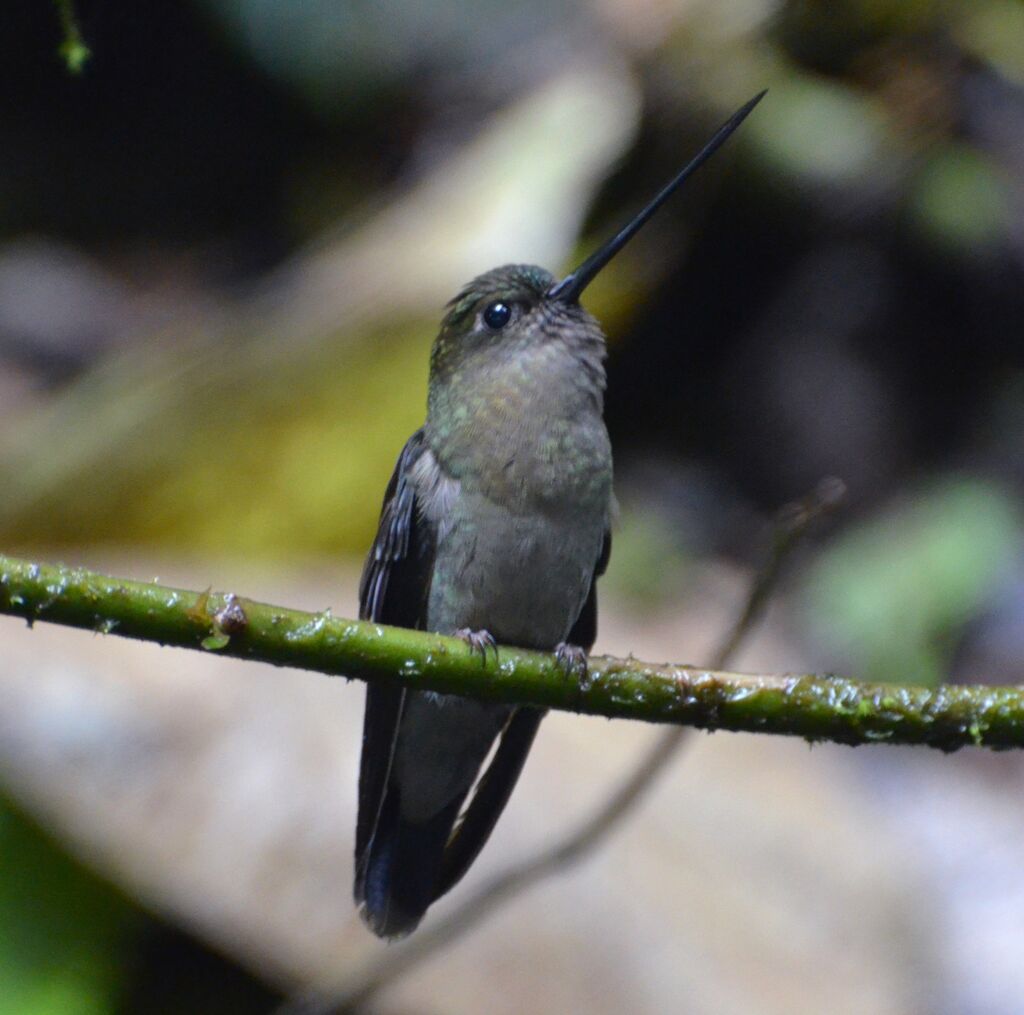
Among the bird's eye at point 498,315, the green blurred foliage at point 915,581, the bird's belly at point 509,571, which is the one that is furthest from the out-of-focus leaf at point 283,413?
the bird's belly at point 509,571

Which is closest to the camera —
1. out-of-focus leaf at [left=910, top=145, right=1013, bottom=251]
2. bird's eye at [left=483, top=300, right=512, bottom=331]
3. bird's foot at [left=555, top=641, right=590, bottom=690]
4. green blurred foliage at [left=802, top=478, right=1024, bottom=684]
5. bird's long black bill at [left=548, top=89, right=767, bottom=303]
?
bird's long black bill at [left=548, top=89, right=767, bottom=303]

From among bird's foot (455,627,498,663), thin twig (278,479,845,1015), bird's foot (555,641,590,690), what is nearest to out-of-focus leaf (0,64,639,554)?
thin twig (278,479,845,1015)

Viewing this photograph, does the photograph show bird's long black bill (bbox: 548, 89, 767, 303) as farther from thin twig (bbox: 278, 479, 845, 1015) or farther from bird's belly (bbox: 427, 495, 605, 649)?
thin twig (bbox: 278, 479, 845, 1015)

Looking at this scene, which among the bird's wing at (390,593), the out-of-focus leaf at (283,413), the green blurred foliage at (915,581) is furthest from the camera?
the green blurred foliage at (915,581)

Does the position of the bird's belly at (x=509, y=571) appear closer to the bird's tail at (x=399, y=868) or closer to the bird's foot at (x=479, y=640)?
the bird's foot at (x=479, y=640)

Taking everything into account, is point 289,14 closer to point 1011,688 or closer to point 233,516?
point 233,516

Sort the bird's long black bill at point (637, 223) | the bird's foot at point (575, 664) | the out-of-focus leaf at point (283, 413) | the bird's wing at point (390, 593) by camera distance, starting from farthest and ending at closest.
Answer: the out-of-focus leaf at point (283, 413) → the bird's wing at point (390, 593) → the bird's foot at point (575, 664) → the bird's long black bill at point (637, 223)

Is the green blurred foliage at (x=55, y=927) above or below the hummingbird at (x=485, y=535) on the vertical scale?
below

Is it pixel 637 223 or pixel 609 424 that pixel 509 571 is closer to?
pixel 637 223
